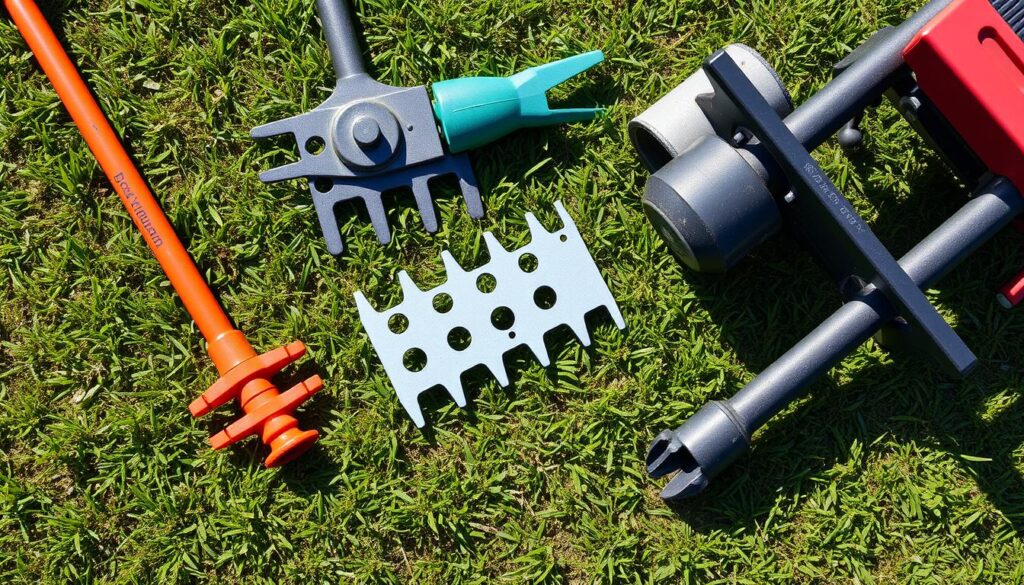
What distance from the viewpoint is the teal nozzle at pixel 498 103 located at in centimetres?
243

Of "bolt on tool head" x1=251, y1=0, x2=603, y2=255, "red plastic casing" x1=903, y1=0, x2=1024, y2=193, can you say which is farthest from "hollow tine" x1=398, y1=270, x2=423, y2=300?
"red plastic casing" x1=903, y1=0, x2=1024, y2=193

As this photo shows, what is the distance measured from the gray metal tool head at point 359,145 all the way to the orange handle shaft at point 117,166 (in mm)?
353

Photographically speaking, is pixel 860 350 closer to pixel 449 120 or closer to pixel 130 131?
pixel 449 120

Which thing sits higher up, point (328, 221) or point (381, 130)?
point (381, 130)

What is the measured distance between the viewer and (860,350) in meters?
2.58

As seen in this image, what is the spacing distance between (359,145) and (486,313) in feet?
2.10

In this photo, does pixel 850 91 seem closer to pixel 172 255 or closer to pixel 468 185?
pixel 468 185

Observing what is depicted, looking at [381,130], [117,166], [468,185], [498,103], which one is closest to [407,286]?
[468,185]

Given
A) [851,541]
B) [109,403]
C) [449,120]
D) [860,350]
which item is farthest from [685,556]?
[109,403]

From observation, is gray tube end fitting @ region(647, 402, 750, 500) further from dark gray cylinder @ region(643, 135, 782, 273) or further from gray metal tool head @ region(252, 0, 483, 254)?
gray metal tool head @ region(252, 0, 483, 254)

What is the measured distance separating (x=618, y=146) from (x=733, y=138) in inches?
17.2

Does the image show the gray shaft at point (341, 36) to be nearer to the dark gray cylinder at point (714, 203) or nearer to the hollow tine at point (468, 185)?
the hollow tine at point (468, 185)

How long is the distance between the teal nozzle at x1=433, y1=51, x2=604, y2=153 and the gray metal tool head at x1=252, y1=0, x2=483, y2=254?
8 centimetres

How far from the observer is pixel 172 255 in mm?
2441
